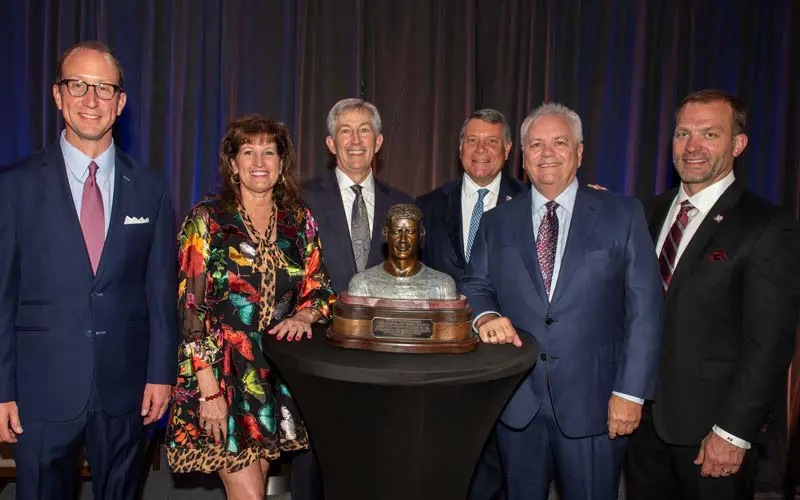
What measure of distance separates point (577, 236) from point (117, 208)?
5.86 ft

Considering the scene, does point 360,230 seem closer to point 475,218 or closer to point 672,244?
point 475,218

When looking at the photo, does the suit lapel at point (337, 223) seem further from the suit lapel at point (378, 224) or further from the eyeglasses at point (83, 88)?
the eyeglasses at point (83, 88)

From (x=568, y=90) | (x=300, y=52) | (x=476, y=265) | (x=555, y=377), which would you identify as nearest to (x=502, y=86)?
(x=568, y=90)

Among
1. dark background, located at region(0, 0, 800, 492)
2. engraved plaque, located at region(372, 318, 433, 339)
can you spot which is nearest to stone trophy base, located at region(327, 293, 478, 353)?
engraved plaque, located at region(372, 318, 433, 339)

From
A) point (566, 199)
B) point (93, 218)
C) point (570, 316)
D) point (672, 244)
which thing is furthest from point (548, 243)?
point (93, 218)

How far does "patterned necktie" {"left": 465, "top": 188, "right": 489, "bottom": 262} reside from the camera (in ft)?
11.9

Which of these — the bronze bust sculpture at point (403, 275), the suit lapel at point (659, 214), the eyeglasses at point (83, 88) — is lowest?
the bronze bust sculpture at point (403, 275)

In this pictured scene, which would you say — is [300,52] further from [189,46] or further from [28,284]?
[28,284]

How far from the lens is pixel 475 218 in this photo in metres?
3.67

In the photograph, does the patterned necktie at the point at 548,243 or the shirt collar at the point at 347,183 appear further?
the shirt collar at the point at 347,183

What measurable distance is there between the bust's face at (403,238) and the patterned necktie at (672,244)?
1.10 metres

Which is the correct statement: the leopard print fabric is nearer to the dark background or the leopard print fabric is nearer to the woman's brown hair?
the woman's brown hair

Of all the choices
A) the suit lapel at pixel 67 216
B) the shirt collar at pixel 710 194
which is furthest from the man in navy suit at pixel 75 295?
the shirt collar at pixel 710 194

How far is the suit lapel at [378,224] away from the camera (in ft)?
10.9
